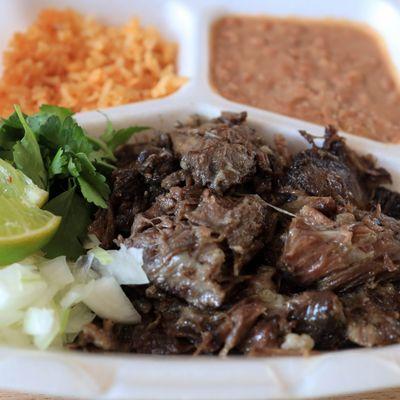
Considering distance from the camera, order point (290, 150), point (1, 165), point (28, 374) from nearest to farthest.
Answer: point (28, 374), point (1, 165), point (290, 150)

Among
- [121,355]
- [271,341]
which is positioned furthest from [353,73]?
[121,355]

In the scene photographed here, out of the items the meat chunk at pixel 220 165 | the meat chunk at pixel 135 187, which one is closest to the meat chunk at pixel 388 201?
the meat chunk at pixel 220 165

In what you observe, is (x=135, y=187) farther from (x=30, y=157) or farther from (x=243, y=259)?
(x=243, y=259)

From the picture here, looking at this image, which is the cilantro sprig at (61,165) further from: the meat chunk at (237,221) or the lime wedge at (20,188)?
the meat chunk at (237,221)

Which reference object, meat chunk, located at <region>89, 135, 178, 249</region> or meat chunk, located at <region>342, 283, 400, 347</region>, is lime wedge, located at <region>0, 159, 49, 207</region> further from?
meat chunk, located at <region>342, 283, 400, 347</region>

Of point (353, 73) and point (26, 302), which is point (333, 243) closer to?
point (26, 302)

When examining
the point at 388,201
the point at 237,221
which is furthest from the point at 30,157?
the point at 388,201
